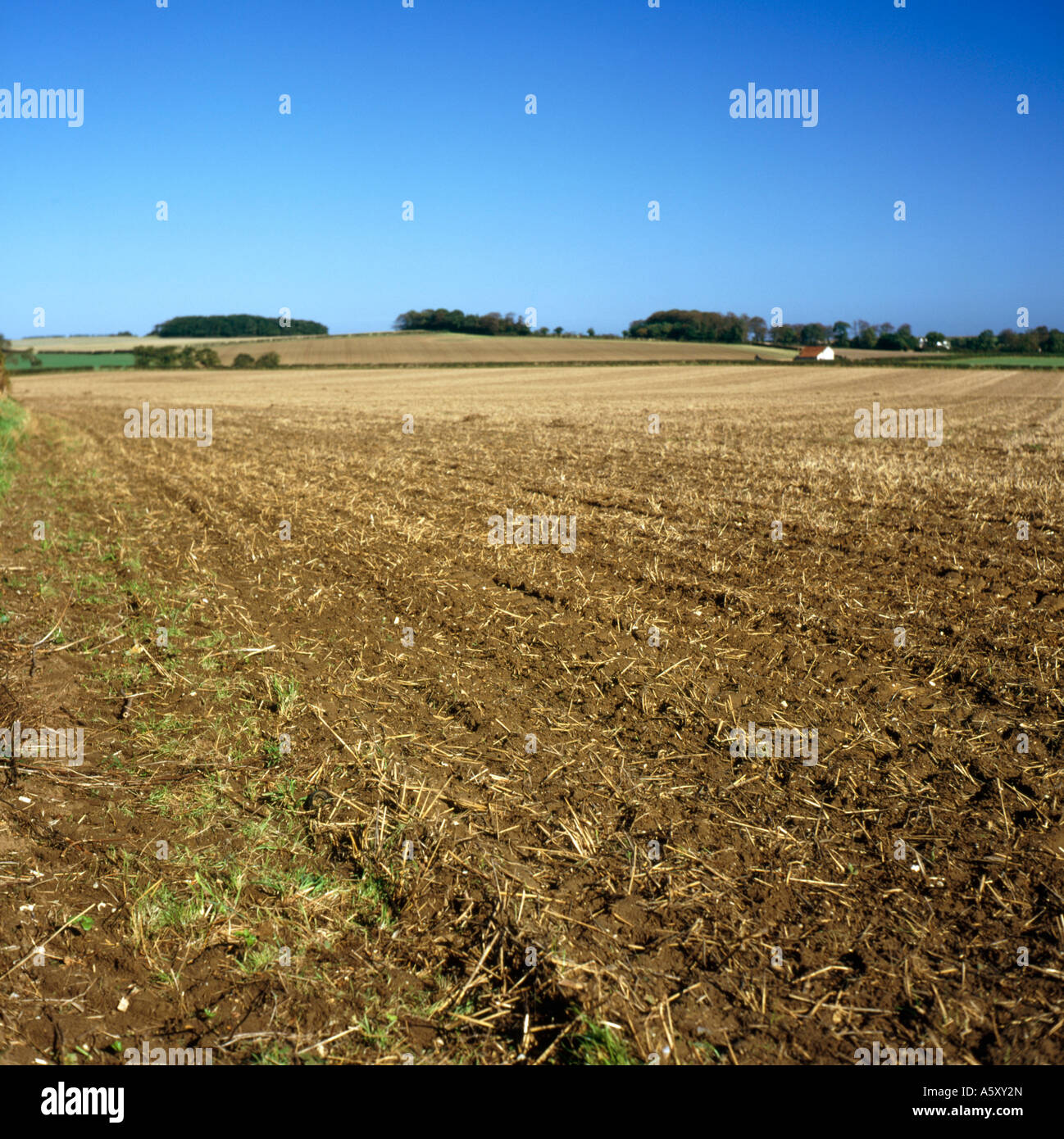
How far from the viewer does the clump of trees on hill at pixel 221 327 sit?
110 metres

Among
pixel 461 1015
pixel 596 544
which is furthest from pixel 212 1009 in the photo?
pixel 596 544

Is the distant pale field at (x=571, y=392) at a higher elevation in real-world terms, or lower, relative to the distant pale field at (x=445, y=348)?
lower

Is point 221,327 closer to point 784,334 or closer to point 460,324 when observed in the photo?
point 460,324

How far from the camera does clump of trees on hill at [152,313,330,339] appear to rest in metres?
110

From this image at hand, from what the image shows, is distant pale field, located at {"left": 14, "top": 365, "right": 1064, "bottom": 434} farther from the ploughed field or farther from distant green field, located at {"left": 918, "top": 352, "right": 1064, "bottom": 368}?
the ploughed field

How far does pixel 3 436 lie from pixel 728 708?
17.5 metres

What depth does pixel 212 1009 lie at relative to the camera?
120 inches

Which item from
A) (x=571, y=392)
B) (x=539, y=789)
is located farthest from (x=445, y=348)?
(x=539, y=789)

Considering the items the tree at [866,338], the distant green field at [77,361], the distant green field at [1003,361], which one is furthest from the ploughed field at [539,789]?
the tree at [866,338]

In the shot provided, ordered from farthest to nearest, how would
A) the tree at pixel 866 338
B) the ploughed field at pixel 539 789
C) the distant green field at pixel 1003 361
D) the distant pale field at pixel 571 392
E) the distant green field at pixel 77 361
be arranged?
the tree at pixel 866 338 < the distant green field at pixel 77 361 < the distant green field at pixel 1003 361 < the distant pale field at pixel 571 392 < the ploughed field at pixel 539 789

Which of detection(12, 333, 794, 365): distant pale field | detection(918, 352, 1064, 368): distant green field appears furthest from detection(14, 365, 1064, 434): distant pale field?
detection(12, 333, 794, 365): distant pale field

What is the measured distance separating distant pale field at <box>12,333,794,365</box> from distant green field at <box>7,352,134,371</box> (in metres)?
5.29

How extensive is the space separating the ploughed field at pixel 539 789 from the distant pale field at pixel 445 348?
6691 cm

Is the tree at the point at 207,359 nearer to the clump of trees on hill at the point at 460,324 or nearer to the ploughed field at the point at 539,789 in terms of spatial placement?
the clump of trees on hill at the point at 460,324
